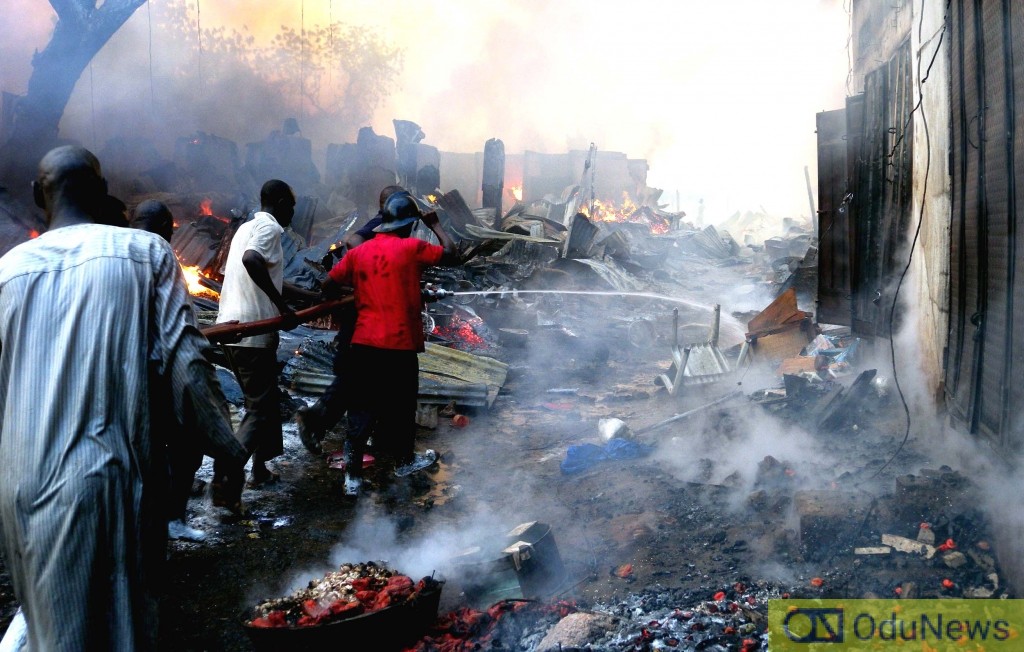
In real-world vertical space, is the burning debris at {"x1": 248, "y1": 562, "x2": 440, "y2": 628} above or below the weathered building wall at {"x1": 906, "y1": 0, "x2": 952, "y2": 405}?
below

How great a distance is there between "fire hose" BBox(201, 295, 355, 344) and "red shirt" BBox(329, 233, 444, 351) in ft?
0.82

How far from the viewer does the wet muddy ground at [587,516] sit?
3662mm

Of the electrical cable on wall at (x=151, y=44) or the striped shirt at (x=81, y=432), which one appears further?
the electrical cable on wall at (x=151, y=44)

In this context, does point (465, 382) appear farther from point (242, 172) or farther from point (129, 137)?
point (129, 137)

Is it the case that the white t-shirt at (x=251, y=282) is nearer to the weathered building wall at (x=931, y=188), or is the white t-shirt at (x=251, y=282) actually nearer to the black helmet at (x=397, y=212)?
the black helmet at (x=397, y=212)

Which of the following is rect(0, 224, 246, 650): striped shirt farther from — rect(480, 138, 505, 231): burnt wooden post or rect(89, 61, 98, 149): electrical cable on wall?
rect(89, 61, 98, 149): electrical cable on wall

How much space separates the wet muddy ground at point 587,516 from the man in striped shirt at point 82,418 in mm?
1463

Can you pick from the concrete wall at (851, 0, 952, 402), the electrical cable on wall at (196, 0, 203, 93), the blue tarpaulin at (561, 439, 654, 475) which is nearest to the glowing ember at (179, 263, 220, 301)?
the blue tarpaulin at (561, 439, 654, 475)

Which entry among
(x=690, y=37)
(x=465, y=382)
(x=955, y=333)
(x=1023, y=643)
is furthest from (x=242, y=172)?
(x=690, y=37)

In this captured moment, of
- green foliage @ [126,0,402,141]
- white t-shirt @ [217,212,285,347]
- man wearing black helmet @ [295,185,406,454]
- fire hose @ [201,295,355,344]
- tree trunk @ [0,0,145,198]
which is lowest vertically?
man wearing black helmet @ [295,185,406,454]

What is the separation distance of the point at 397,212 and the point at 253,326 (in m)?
1.26

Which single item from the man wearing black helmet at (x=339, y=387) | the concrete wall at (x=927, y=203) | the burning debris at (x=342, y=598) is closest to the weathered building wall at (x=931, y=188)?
the concrete wall at (x=927, y=203)

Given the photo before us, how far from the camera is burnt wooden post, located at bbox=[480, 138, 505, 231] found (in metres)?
20.3

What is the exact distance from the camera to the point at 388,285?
4.80m
